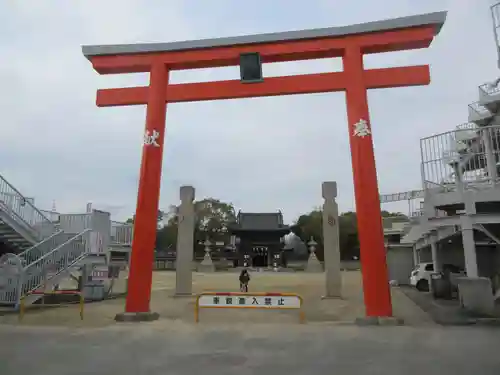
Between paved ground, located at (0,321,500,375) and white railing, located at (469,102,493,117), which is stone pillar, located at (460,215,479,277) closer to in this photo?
paved ground, located at (0,321,500,375)

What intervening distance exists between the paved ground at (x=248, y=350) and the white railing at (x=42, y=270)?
3.05 m

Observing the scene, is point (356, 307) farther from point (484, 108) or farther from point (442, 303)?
point (484, 108)

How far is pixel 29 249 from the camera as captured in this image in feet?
43.9

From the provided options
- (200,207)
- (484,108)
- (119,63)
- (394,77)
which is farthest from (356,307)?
(200,207)

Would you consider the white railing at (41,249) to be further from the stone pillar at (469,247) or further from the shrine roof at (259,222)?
the shrine roof at (259,222)

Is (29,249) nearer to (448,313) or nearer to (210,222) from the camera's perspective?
(448,313)

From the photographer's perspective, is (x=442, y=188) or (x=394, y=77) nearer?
(x=394, y=77)

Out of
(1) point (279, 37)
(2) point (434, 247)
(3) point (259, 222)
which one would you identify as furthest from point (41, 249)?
(3) point (259, 222)

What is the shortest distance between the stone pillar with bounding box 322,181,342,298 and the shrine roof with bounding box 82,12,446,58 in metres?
8.16

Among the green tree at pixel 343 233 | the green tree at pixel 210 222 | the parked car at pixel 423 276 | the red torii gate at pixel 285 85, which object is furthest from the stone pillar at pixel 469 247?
the green tree at pixel 210 222

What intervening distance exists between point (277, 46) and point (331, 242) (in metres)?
9.24

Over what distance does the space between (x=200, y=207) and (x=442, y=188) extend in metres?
45.6

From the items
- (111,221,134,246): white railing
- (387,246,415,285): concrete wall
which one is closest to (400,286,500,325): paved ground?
(387,246,415,285): concrete wall

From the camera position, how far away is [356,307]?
45.2 ft
